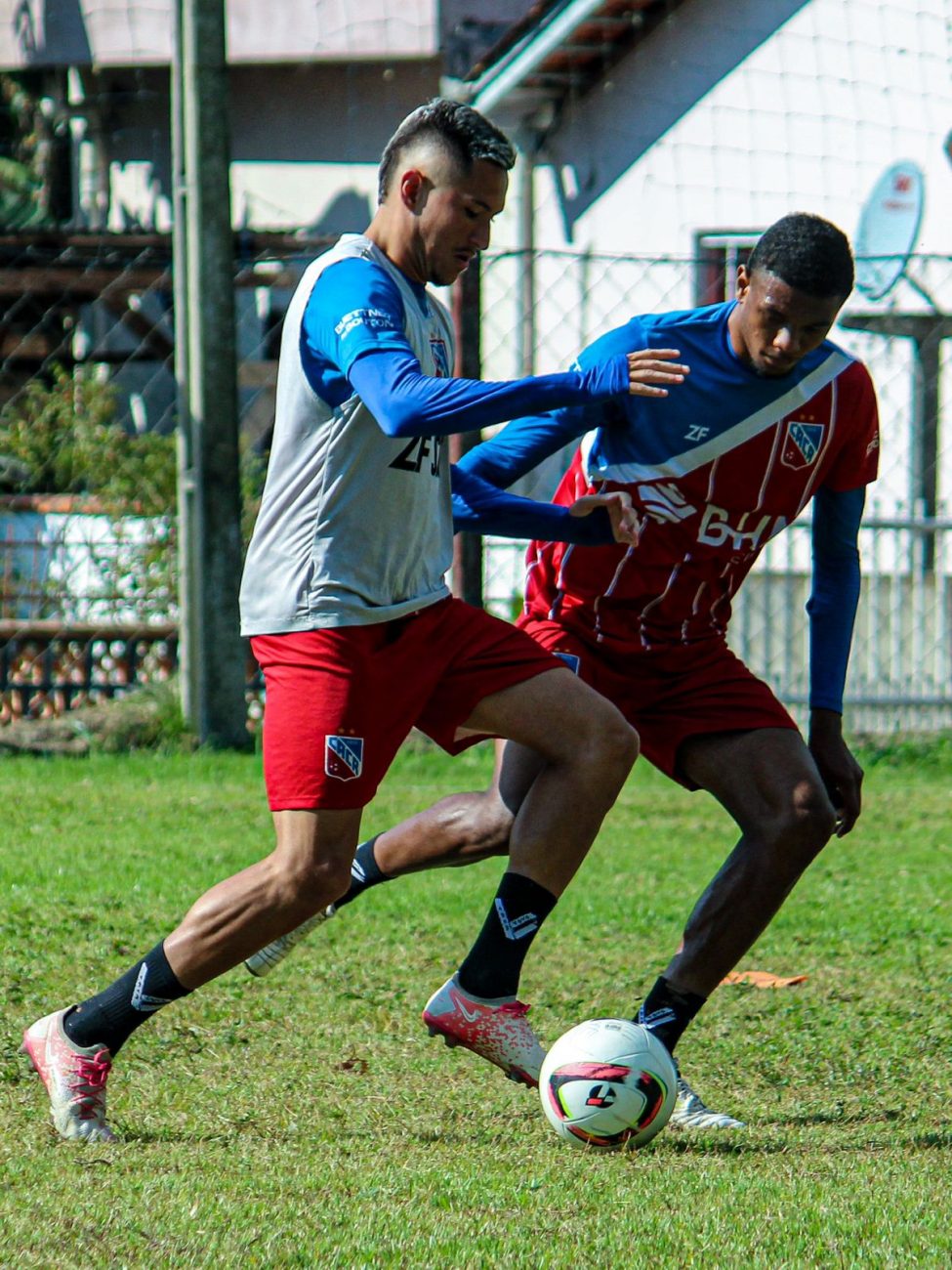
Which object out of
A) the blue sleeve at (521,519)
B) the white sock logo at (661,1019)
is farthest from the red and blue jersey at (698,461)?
the white sock logo at (661,1019)

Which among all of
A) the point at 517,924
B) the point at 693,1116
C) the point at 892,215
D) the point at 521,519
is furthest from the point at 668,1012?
the point at 892,215

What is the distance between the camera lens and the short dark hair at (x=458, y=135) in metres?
4.06

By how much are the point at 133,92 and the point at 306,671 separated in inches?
688

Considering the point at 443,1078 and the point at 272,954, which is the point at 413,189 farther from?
the point at 443,1078

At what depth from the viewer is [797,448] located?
15.6ft

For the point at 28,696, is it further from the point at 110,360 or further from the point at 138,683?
the point at 110,360

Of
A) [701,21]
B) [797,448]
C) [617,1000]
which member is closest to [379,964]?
[617,1000]

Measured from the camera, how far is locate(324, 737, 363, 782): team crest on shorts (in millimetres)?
4027

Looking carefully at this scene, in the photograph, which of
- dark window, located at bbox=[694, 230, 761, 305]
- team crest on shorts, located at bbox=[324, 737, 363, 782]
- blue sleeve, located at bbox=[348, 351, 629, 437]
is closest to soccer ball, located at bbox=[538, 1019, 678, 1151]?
team crest on shorts, located at bbox=[324, 737, 363, 782]

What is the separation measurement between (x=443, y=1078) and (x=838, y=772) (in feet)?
4.23

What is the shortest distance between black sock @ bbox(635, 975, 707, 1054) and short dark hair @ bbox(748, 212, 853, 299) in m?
1.71

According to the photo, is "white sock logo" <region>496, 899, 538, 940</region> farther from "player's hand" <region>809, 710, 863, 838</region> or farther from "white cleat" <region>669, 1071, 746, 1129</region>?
"player's hand" <region>809, 710, 863, 838</region>

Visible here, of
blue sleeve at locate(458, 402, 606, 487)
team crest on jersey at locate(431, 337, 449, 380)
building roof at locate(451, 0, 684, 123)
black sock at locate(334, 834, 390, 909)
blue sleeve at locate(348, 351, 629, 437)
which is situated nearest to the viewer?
blue sleeve at locate(348, 351, 629, 437)

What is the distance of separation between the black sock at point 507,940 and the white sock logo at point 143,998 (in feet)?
2.27
